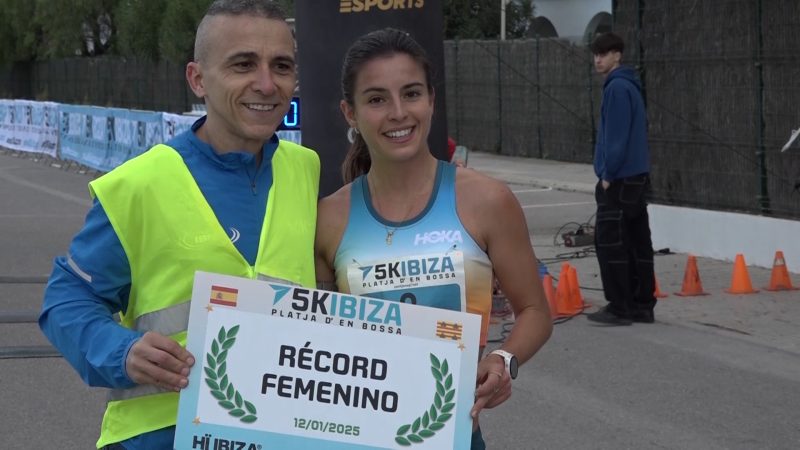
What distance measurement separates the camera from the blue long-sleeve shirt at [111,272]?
119 inches

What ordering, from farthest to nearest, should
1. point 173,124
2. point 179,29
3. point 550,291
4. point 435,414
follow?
point 179,29, point 173,124, point 550,291, point 435,414

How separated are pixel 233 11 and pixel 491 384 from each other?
108cm

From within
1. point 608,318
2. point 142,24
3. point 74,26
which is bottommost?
point 608,318

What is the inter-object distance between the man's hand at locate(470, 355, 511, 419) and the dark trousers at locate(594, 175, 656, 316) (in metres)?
7.42

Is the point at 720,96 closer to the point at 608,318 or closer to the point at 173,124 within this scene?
the point at 608,318

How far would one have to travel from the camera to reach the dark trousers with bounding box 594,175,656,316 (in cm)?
1050

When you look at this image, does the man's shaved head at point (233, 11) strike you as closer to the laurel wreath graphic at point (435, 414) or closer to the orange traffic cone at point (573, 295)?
the laurel wreath graphic at point (435, 414)

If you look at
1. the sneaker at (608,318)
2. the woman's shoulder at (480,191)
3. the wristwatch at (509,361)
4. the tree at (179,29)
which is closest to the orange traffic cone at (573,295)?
the sneaker at (608,318)

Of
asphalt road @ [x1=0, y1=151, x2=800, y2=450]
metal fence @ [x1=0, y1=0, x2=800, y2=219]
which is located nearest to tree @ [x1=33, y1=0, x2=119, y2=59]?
metal fence @ [x1=0, y1=0, x2=800, y2=219]

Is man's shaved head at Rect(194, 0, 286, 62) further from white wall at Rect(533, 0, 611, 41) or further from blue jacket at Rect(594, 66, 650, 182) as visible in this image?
white wall at Rect(533, 0, 611, 41)

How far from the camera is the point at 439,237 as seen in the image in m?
3.34

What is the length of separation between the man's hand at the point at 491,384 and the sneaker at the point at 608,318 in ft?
24.6

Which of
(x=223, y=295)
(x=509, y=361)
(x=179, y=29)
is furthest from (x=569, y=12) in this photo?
(x=223, y=295)

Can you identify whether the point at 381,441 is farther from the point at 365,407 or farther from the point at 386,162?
the point at 386,162
